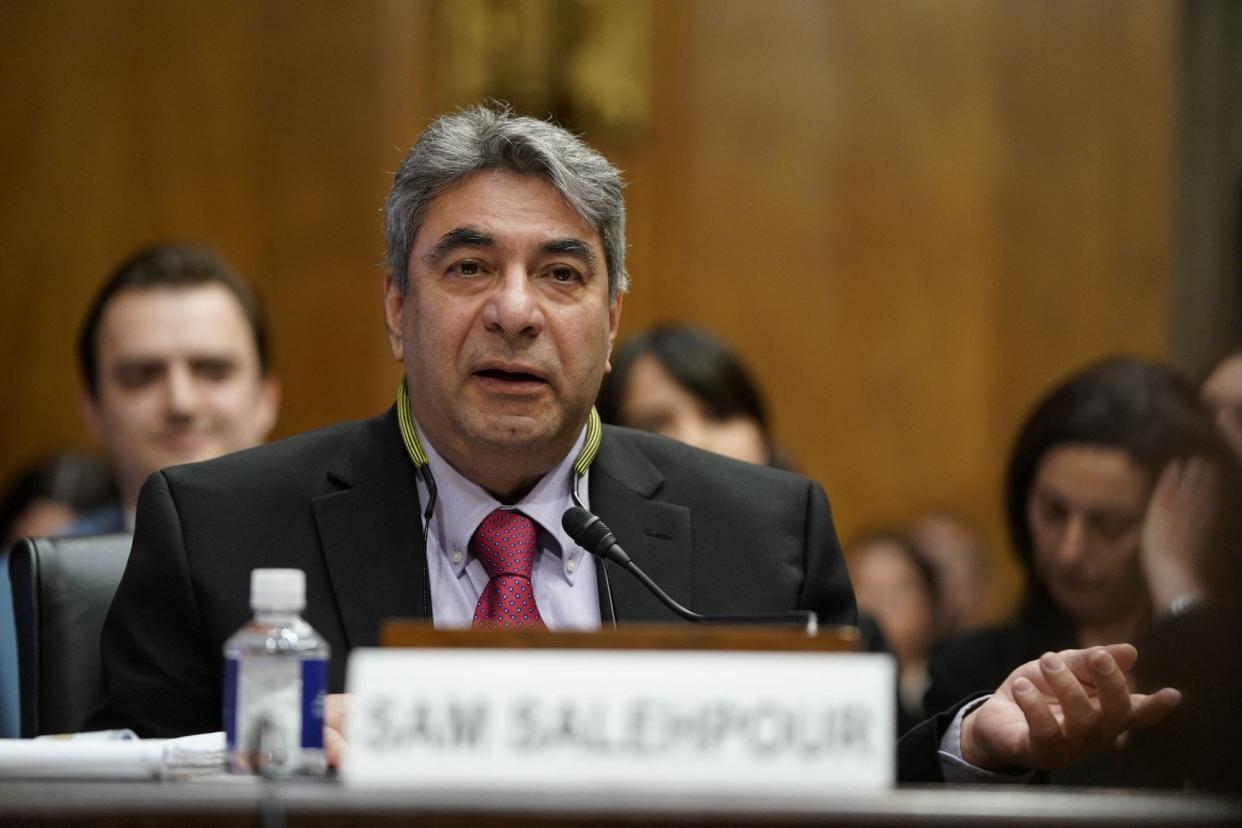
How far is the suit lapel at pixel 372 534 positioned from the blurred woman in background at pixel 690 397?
4.85 ft

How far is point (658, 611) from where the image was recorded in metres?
2.33

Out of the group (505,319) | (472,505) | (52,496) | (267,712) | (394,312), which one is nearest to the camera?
(267,712)

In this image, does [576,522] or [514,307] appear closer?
[576,522]

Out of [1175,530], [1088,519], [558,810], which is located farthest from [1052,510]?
[558,810]

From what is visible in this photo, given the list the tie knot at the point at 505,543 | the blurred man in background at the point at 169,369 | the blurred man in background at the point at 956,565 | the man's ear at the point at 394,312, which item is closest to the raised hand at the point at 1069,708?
the tie knot at the point at 505,543

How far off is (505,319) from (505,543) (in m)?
0.32

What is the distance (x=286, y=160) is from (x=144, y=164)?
57 centimetres

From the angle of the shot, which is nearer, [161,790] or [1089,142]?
[161,790]

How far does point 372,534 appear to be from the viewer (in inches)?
92.4

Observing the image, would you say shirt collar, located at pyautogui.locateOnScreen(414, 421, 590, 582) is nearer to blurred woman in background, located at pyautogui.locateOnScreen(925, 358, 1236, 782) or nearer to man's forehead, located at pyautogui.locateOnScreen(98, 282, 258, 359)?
blurred woman in background, located at pyautogui.locateOnScreen(925, 358, 1236, 782)

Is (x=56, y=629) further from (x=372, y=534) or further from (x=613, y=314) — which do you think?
(x=613, y=314)

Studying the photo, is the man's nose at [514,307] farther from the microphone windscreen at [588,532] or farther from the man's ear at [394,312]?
the microphone windscreen at [588,532]

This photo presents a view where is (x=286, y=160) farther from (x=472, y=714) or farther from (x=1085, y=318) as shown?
(x=472, y=714)

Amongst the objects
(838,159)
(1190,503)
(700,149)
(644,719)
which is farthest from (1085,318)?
(644,719)
